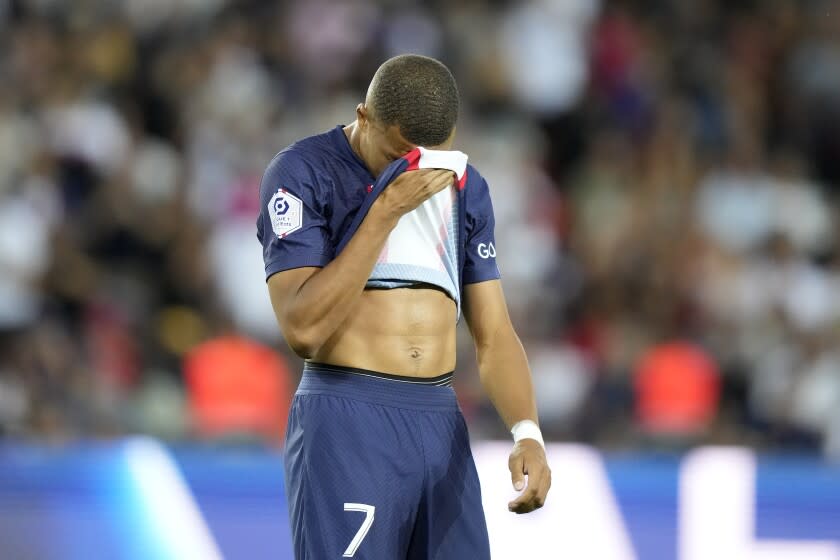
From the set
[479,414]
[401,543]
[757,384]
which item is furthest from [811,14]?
[401,543]

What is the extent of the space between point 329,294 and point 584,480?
2.99m

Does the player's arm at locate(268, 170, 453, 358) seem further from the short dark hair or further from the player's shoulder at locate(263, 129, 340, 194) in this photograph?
the player's shoulder at locate(263, 129, 340, 194)

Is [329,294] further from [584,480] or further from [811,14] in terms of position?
[811,14]

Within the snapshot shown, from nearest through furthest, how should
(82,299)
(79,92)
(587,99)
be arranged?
(82,299) < (79,92) < (587,99)

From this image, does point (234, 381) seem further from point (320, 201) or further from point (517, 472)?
point (517, 472)

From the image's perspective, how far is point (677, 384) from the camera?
8336 millimetres

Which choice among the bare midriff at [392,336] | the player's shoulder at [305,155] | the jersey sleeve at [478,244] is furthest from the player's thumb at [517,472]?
the player's shoulder at [305,155]

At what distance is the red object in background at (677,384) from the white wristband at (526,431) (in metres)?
4.35

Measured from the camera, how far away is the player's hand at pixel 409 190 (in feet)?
11.6

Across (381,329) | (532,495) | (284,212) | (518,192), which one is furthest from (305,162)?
(518,192)

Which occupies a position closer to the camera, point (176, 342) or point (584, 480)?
point (584, 480)

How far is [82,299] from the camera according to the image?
8516 millimetres

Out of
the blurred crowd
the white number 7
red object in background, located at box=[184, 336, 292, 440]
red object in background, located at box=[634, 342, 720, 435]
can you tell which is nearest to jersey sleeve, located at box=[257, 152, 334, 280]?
the white number 7

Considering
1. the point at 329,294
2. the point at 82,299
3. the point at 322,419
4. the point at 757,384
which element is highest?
the point at 329,294
